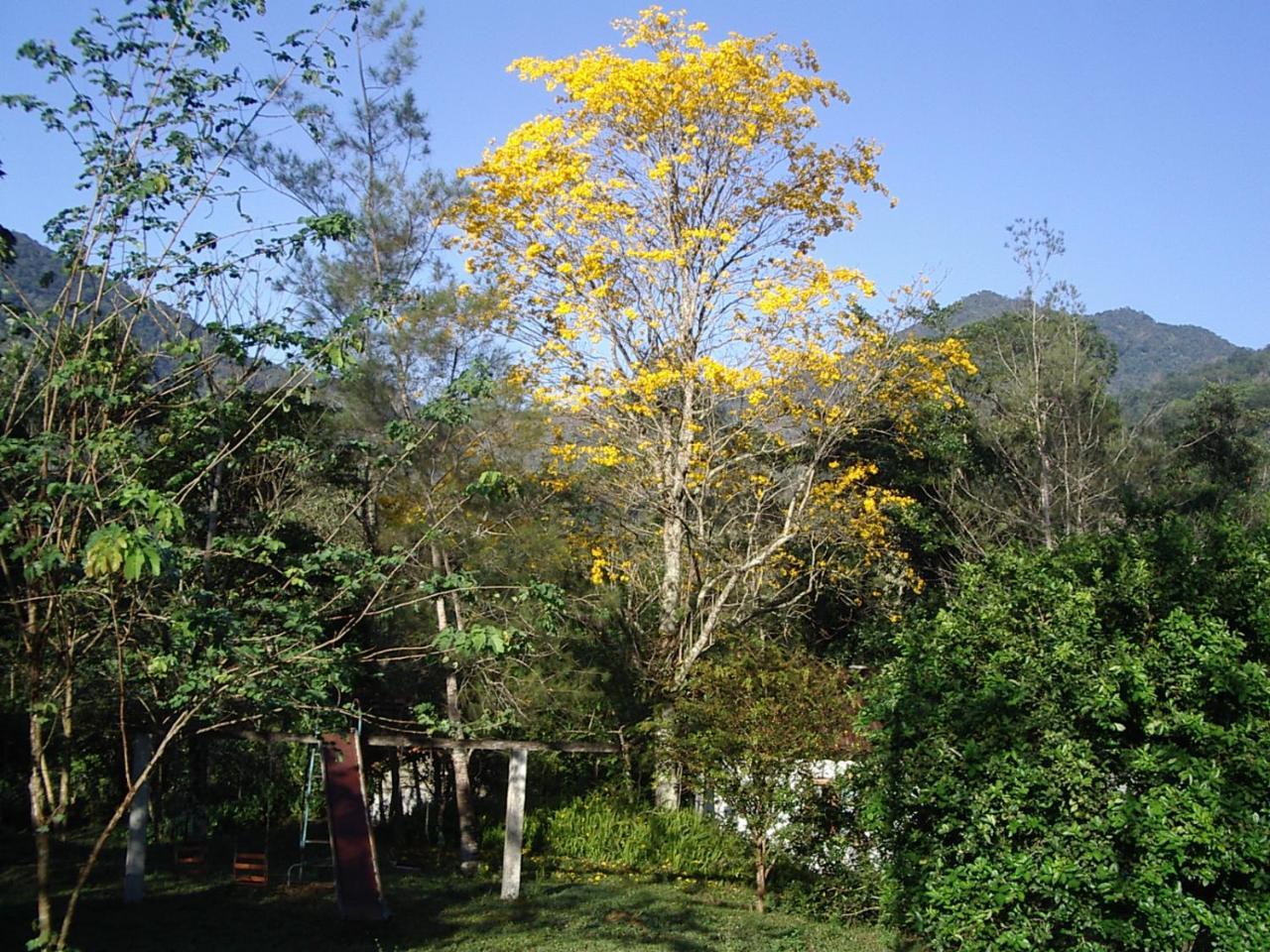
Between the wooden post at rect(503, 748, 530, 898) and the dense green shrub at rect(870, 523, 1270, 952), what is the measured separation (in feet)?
16.1

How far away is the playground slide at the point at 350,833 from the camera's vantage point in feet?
34.4

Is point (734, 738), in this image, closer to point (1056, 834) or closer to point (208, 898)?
point (1056, 834)

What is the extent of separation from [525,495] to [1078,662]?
839 cm

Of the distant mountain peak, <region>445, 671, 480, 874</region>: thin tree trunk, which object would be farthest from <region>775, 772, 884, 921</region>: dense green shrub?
the distant mountain peak

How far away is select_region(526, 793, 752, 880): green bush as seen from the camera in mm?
13586

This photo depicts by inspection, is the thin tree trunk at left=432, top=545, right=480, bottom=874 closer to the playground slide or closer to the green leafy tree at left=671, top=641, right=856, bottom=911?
the playground slide

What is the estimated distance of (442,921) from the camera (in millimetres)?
10336

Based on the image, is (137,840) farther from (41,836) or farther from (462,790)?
(41,836)

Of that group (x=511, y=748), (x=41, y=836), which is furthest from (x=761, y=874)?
(x=41, y=836)

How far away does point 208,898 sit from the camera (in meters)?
11.3

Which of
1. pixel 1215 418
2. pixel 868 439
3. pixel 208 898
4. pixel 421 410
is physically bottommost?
pixel 208 898

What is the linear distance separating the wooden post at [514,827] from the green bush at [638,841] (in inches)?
87.3

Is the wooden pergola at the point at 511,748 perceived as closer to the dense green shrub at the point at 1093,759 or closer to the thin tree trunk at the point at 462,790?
the thin tree trunk at the point at 462,790

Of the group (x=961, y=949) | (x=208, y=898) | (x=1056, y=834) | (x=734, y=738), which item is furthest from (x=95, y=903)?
(x=1056, y=834)
